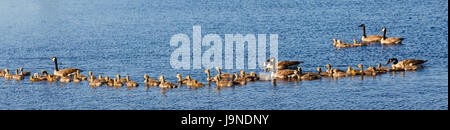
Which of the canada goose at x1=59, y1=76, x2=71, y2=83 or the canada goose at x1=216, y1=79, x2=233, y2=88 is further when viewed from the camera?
the canada goose at x1=59, y1=76, x2=71, y2=83

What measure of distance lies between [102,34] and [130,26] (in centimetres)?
614

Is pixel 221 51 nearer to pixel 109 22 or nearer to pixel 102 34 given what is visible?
pixel 102 34

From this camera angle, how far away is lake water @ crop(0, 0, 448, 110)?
37406 millimetres

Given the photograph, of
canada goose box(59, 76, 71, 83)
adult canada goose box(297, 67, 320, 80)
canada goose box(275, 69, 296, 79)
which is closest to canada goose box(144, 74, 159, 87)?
canada goose box(59, 76, 71, 83)

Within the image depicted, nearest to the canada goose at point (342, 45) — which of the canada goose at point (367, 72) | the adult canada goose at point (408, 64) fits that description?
the adult canada goose at point (408, 64)

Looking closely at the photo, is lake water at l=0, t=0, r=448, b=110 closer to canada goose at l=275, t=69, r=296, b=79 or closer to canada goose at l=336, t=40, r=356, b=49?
canada goose at l=336, t=40, r=356, b=49

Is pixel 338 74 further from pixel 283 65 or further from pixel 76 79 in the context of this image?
pixel 76 79

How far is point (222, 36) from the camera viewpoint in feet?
202

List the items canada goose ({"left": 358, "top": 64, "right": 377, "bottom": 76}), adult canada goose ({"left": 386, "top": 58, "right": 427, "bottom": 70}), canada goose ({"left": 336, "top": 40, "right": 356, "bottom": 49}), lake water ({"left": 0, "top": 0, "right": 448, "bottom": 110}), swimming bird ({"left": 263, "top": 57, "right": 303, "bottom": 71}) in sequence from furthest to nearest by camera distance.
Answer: canada goose ({"left": 336, "top": 40, "right": 356, "bottom": 49}) → swimming bird ({"left": 263, "top": 57, "right": 303, "bottom": 71}) → adult canada goose ({"left": 386, "top": 58, "right": 427, "bottom": 70}) → canada goose ({"left": 358, "top": 64, "right": 377, "bottom": 76}) → lake water ({"left": 0, "top": 0, "right": 448, "bottom": 110})

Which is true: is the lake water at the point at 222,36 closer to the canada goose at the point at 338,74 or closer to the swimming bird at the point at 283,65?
the canada goose at the point at 338,74

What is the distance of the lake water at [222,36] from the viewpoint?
37.4 m

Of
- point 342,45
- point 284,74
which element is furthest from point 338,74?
point 342,45

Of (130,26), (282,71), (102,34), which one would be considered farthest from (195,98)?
(130,26)

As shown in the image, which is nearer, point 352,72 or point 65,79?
point 352,72
